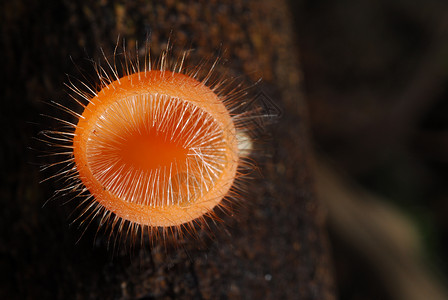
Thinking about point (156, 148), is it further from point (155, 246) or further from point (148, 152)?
point (155, 246)

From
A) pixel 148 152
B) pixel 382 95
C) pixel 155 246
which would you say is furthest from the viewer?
pixel 382 95

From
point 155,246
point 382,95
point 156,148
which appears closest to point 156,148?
point 156,148

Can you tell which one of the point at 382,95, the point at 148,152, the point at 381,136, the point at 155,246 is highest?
the point at 382,95

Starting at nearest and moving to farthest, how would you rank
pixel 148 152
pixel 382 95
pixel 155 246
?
pixel 148 152 → pixel 155 246 → pixel 382 95

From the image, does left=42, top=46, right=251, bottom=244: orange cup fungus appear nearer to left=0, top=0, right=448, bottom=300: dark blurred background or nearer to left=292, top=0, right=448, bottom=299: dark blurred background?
left=0, top=0, right=448, bottom=300: dark blurred background

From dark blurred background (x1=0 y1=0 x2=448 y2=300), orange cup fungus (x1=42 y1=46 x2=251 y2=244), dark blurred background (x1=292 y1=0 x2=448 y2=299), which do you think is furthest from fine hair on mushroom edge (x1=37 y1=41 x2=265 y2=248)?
dark blurred background (x1=292 y1=0 x2=448 y2=299)

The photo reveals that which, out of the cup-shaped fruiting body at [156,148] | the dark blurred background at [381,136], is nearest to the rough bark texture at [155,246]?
the cup-shaped fruiting body at [156,148]
